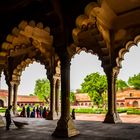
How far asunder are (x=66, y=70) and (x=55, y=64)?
7039 mm

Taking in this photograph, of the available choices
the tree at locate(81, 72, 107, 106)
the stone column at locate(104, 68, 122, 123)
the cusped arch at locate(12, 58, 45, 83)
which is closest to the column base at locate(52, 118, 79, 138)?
the stone column at locate(104, 68, 122, 123)

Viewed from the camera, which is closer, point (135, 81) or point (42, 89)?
point (42, 89)

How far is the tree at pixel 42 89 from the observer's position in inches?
2485

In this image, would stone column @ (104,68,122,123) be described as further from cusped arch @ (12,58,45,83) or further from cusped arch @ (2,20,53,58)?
cusped arch @ (12,58,45,83)

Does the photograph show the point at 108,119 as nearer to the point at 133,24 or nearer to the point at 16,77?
the point at 133,24

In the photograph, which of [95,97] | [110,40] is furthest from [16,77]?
[95,97]

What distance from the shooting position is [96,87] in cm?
4403

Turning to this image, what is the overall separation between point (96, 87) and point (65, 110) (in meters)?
35.6

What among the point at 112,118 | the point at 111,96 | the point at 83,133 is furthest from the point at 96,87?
the point at 83,133

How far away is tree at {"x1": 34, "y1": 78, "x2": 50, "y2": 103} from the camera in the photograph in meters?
63.1

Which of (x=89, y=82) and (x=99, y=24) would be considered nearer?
(x=99, y=24)

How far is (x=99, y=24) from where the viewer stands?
43.4ft

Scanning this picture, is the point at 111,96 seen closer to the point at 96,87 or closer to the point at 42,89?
the point at 96,87

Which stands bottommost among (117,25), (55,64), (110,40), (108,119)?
(108,119)
